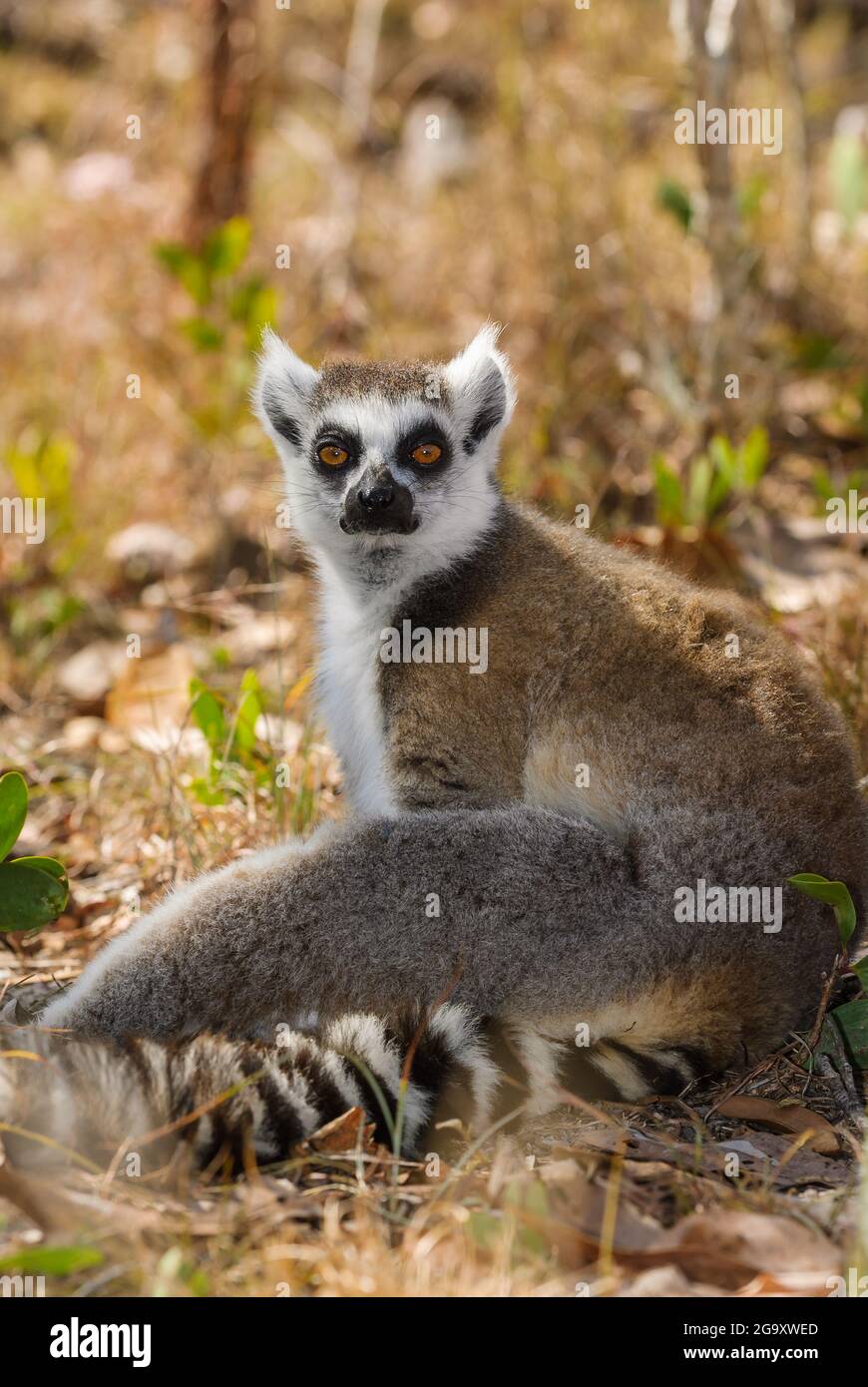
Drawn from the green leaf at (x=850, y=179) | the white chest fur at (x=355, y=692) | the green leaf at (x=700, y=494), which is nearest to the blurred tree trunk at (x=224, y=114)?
the green leaf at (x=850, y=179)

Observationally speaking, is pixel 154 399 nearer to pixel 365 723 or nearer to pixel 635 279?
pixel 635 279

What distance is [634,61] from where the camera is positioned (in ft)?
31.5

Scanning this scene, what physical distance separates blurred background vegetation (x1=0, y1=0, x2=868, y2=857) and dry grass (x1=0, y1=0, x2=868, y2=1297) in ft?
0.09

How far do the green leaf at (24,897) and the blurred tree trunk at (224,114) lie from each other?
5.93 metres

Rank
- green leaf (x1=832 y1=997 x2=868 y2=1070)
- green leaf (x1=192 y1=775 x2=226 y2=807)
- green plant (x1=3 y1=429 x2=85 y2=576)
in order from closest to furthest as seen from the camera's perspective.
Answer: green leaf (x1=832 y1=997 x2=868 y2=1070) → green leaf (x1=192 y1=775 x2=226 y2=807) → green plant (x1=3 y1=429 x2=85 y2=576)

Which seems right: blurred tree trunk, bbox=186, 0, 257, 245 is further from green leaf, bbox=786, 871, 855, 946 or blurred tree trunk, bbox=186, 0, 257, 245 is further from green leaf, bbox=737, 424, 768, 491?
green leaf, bbox=786, 871, 855, 946

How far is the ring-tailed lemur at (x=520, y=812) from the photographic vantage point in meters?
3.22

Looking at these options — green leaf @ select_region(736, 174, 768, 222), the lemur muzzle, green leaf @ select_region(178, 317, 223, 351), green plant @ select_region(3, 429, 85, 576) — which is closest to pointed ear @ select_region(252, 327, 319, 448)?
the lemur muzzle

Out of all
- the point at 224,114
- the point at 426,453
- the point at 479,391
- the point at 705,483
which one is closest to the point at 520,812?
the point at 426,453

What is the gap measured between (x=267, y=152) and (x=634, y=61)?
10.9 ft

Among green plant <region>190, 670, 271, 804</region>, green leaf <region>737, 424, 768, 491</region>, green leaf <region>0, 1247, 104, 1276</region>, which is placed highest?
green leaf <region>737, 424, 768, 491</region>

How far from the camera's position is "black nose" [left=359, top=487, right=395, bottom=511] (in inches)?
150

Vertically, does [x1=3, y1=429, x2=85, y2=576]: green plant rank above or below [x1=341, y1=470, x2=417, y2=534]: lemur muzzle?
above

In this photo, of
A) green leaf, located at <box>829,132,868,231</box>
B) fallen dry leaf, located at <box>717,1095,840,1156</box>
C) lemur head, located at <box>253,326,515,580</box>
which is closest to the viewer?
fallen dry leaf, located at <box>717,1095,840,1156</box>
